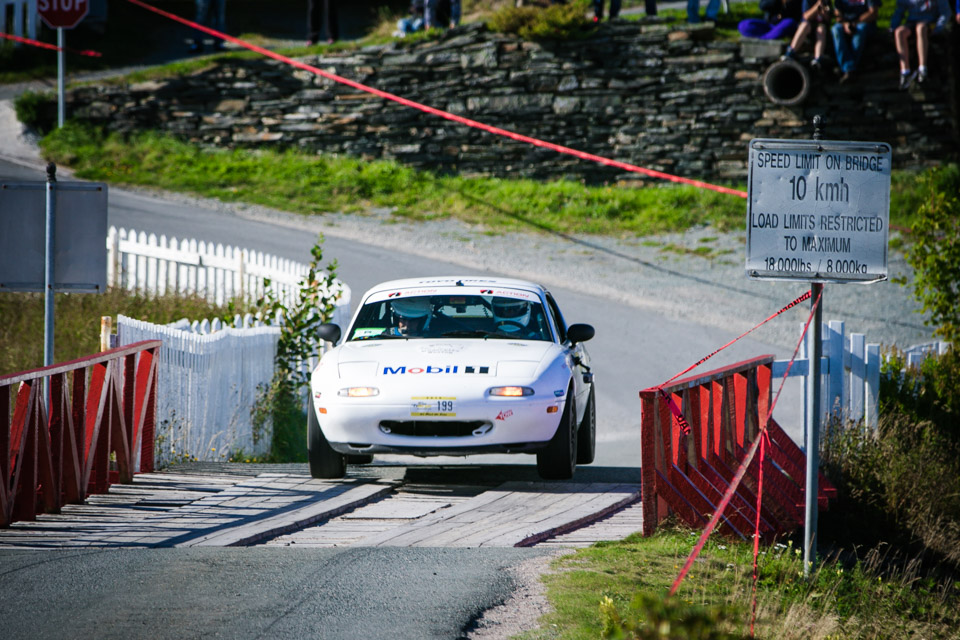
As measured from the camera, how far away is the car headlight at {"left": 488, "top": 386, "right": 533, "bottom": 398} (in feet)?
27.3

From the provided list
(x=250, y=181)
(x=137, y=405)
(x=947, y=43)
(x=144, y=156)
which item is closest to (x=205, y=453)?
(x=137, y=405)

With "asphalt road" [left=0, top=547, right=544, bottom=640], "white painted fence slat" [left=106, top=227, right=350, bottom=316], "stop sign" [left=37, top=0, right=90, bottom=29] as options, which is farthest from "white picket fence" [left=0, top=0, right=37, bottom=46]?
"asphalt road" [left=0, top=547, right=544, bottom=640]

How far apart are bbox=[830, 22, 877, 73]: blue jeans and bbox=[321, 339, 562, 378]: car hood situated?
15.5m

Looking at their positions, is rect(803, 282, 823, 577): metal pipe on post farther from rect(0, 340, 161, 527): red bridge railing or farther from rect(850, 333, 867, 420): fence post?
rect(0, 340, 161, 527): red bridge railing

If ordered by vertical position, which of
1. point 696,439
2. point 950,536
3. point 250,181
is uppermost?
point 250,181

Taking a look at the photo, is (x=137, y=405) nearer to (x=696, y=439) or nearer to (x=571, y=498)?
(x=571, y=498)

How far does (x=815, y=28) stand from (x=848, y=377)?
1389 centimetres

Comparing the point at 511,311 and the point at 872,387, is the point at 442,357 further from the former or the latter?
the point at 872,387

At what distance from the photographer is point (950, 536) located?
29.4 feet

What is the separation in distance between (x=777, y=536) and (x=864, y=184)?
8.21 feet

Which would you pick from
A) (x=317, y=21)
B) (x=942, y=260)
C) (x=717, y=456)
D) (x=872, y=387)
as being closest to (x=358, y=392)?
(x=717, y=456)

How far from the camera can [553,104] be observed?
952 inches

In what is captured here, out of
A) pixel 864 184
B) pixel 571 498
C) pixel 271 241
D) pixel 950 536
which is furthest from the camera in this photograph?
pixel 271 241

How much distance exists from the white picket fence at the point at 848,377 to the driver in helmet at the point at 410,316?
326 cm
